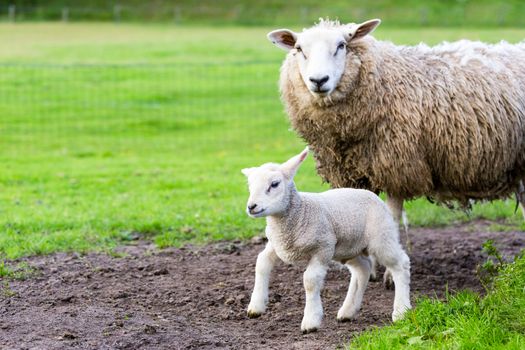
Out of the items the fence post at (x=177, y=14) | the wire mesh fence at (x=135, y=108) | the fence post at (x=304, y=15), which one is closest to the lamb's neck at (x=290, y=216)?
the wire mesh fence at (x=135, y=108)

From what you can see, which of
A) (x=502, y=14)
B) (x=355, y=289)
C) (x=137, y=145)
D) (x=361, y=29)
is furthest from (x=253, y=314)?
(x=502, y=14)

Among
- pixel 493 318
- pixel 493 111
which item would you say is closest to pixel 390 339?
pixel 493 318

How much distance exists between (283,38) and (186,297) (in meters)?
2.29

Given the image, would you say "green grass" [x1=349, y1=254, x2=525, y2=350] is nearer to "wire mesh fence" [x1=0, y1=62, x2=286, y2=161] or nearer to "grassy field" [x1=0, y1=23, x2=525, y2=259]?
"grassy field" [x1=0, y1=23, x2=525, y2=259]

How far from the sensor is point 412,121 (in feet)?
23.2

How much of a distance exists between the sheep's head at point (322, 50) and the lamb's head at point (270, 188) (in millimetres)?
1217

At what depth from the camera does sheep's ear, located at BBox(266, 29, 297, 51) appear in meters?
7.21

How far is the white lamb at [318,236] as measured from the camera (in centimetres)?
561

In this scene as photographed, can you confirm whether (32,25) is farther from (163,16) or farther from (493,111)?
(493,111)

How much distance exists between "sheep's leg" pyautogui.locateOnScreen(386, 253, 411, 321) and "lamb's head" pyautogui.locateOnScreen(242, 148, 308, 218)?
93 centimetres

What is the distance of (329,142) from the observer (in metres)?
7.21

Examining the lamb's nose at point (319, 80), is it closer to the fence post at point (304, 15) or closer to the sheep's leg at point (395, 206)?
the sheep's leg at point (395, 206)

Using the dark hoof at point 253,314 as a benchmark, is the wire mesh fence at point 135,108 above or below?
below

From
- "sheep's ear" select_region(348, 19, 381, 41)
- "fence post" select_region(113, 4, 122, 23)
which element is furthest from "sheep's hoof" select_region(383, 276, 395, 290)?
"fence post" select_region(113, 4, 122, 23)
